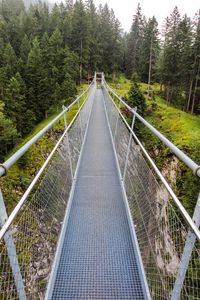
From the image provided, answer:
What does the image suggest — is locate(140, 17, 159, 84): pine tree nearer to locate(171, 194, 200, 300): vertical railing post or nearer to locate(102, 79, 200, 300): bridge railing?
locate(102, 79, 200, 300): bridge railing

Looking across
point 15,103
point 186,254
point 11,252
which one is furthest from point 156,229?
point 15,103

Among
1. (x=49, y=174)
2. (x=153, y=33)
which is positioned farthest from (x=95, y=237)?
(x=153, y=33)

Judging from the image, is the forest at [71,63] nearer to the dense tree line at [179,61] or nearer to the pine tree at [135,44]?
the dense tree line at [179,61]

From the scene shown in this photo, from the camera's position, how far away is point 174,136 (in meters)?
17.7

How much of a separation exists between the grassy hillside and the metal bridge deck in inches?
320

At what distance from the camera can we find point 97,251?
2.64 m

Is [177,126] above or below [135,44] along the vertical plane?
below

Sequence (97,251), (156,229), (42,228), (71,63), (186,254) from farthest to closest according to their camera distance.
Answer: (71,63) < (42,228) < (97,251) < (156,229) < (186,254)

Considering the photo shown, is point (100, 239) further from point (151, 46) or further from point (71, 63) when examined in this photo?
point (151, 46)

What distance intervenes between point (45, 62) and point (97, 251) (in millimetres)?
31231

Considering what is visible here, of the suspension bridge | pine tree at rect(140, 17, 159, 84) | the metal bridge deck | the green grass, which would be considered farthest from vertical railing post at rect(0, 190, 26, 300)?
pine tree at rect(140, 17, 159, 84)

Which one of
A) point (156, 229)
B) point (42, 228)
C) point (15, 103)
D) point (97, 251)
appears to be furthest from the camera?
point (15, 103)

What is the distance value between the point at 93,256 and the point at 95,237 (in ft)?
1.04

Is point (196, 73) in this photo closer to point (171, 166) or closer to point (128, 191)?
point (171, 166)
